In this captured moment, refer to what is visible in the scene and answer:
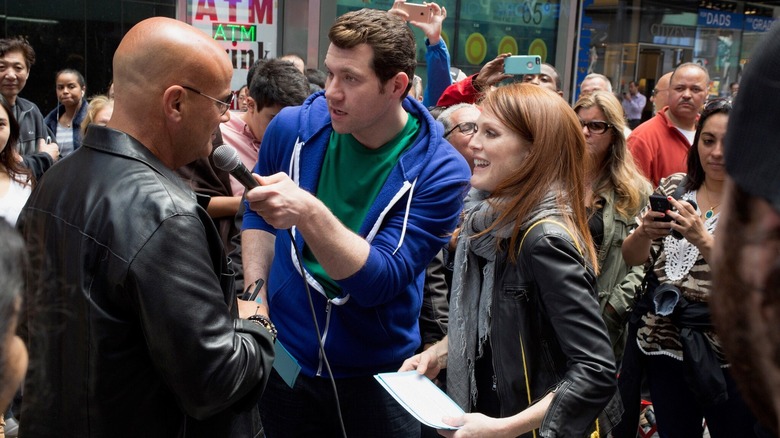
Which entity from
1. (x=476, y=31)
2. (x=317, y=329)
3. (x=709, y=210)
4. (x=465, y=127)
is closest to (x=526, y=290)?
(x=317, y=329)

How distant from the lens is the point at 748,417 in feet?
11.6

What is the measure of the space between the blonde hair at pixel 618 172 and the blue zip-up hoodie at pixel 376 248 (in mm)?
1775

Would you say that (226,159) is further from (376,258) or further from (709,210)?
(709,210)

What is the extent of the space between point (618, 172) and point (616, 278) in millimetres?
644

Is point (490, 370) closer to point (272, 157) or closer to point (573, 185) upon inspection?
point (573, 185)

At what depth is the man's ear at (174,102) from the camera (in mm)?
1916

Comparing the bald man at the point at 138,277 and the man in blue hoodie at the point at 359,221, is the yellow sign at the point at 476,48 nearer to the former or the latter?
the man in blue hoodie at the point at 359,221

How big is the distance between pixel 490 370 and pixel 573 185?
64 centimetres

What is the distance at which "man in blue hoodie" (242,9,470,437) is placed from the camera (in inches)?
107

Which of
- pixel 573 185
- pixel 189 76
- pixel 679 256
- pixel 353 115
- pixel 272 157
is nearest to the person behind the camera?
pixel 189 76

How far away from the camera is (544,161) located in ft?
8.10

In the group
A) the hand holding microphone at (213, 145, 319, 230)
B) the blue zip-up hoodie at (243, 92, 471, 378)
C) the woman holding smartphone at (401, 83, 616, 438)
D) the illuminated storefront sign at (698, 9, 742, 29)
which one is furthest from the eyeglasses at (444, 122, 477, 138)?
the illuminated storefront sign at (698, 9, 742, 29)

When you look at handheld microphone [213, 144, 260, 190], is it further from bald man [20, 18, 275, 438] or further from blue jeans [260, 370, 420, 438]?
blue jeans [260, 370, 420, 438]

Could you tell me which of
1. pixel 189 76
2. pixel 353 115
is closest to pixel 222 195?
pixel 353 115
